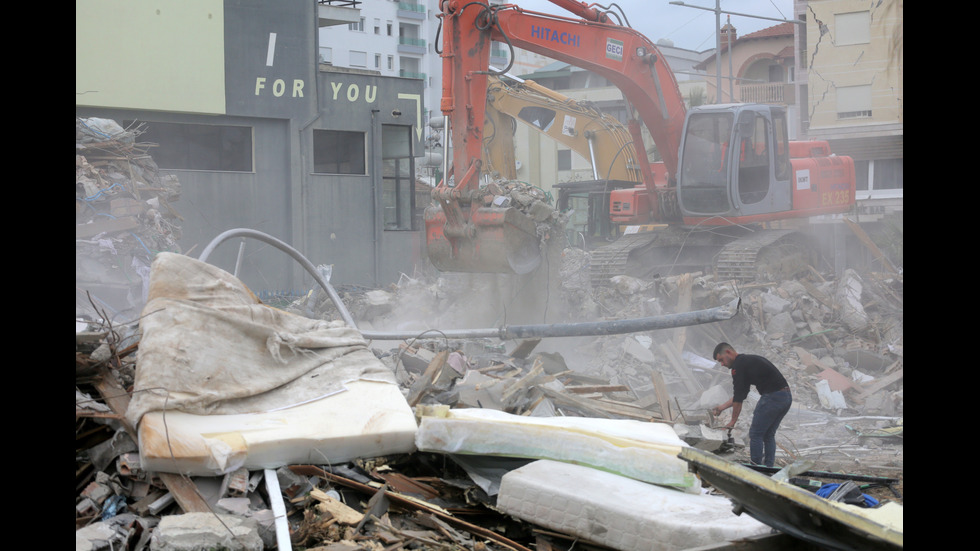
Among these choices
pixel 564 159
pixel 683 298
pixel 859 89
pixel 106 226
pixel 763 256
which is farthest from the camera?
pixel 564 159

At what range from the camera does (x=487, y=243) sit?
33.4 feet

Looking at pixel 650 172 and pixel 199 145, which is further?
pixel 199 145

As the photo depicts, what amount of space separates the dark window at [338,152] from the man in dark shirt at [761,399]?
14951mm

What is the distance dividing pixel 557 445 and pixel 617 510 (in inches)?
30.4

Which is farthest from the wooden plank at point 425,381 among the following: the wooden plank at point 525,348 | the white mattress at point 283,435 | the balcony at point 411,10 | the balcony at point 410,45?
the balcony at point 411,10

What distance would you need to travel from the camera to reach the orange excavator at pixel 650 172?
10195 mm

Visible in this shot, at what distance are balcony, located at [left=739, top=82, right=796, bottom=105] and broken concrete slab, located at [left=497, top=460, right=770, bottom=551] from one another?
41.1 meters

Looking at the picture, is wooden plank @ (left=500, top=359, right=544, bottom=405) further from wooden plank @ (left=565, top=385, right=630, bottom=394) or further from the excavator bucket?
the excavator bucket

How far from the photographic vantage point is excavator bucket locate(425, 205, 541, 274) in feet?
33.3

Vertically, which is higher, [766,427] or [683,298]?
[683,298]

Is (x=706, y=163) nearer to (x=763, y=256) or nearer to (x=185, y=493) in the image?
(x=763, y=256)

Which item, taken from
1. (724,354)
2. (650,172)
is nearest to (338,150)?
(650,172)
